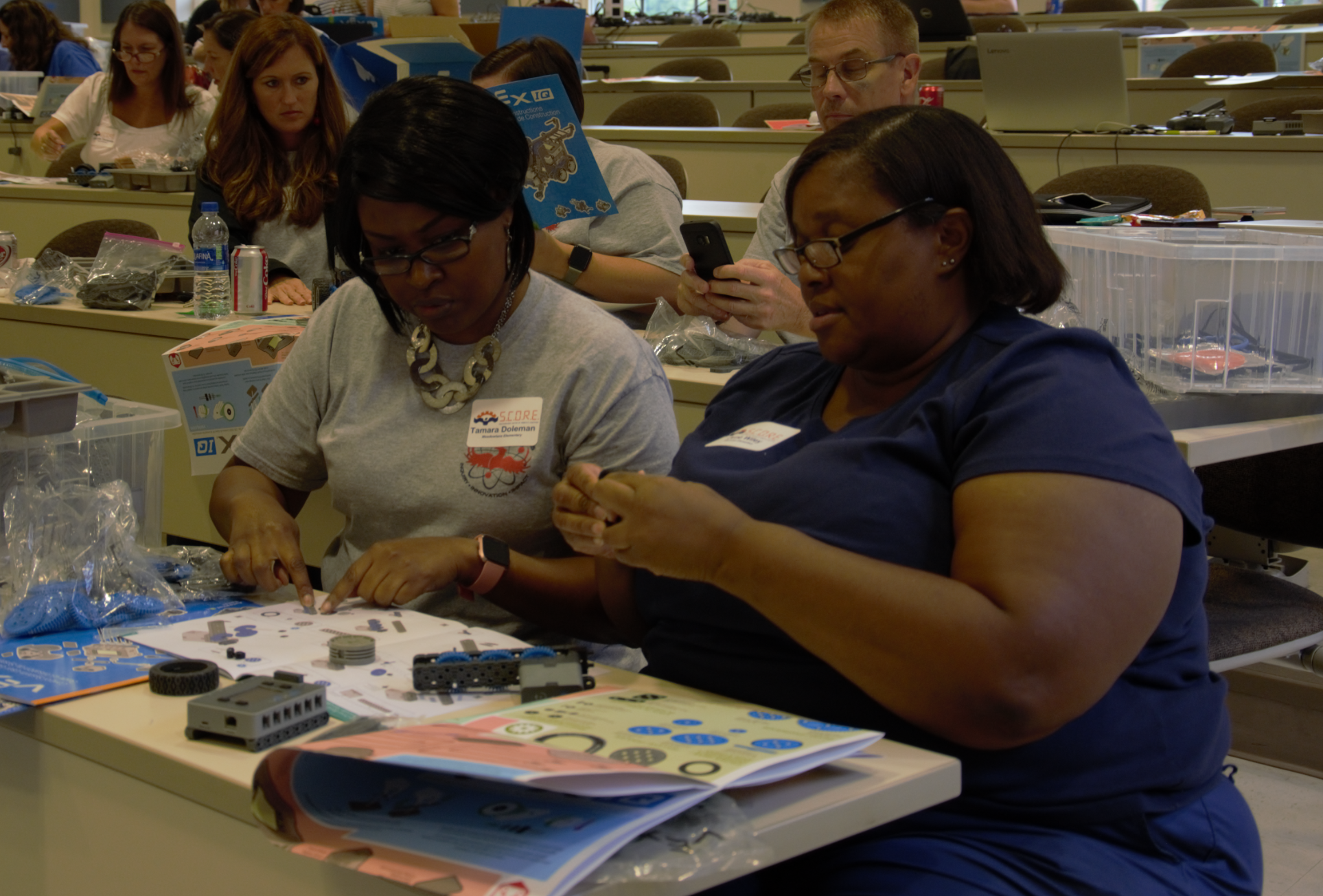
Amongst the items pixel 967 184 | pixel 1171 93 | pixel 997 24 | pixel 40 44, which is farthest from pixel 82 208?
pixel 997 24

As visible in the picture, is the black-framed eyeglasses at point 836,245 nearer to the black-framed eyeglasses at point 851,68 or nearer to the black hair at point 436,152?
the black hair at point 436,152

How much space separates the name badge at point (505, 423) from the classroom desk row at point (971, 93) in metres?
2.91

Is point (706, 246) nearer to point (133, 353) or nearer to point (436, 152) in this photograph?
point (436, 152)

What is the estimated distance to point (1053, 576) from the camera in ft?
2.98

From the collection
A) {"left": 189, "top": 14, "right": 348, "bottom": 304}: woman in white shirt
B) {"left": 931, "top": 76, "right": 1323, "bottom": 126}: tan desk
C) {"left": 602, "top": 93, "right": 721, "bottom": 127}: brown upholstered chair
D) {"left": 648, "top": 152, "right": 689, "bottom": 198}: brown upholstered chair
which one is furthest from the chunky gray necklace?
{"left": 602, "top": 93, "right": 721, "bottom": 127}: brown upholstered chair

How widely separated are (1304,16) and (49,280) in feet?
20.5

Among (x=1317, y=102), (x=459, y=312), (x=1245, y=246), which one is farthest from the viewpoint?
(x=1317, y=102)

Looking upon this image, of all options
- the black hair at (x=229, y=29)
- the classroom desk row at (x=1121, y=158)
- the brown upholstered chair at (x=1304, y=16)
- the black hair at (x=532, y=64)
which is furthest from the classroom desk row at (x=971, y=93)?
the brown upholstered chair at (x=1304, y=16)

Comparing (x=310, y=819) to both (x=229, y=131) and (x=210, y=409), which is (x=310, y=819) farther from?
(x=229, y=131)

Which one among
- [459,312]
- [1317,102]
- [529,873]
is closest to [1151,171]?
[1317,102]

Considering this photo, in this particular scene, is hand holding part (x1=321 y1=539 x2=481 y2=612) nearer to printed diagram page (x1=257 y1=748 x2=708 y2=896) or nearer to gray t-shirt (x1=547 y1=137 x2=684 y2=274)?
printed diagram page (x1=257 y1=748 x2=708 y2=896)

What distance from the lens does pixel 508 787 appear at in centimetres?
83

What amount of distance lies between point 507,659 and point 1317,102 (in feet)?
12.9

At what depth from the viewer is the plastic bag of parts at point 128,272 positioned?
2645 mm
